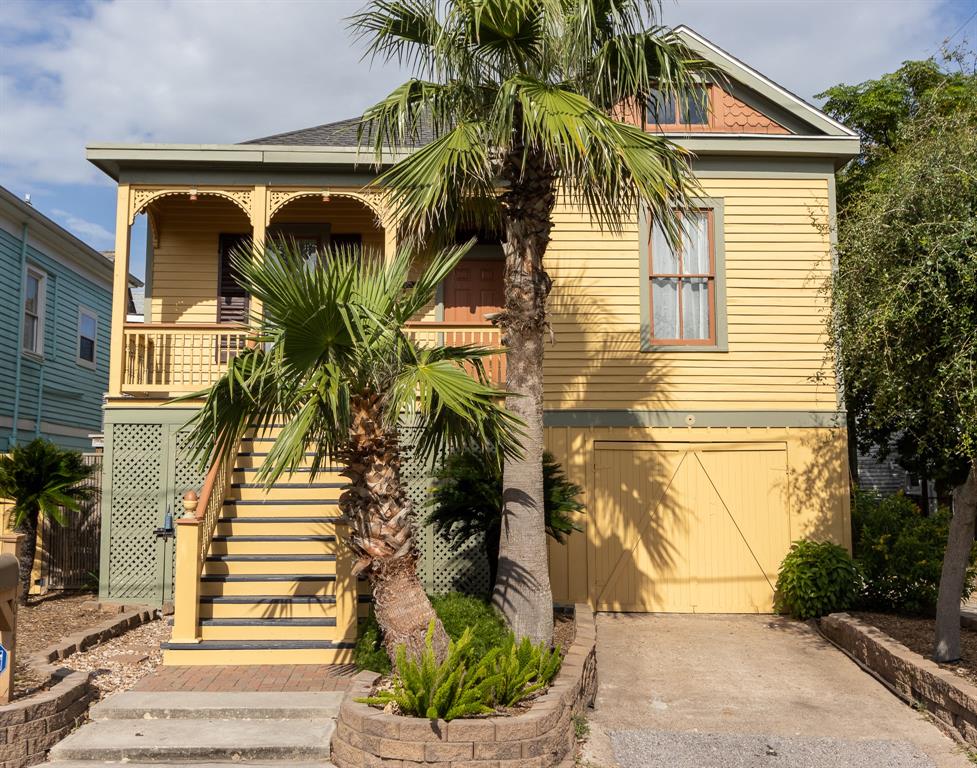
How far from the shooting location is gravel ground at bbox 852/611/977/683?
742 centimetres

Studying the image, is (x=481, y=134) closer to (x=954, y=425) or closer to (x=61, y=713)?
(x=954, y=425)

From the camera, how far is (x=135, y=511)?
409 inches

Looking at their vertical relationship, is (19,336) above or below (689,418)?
above

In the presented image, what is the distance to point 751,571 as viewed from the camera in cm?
1100

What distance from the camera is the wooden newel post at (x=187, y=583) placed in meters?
7.87

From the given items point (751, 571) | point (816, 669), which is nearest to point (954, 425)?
point (816, 669)

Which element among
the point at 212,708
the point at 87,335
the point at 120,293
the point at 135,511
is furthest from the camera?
the point at 87,335

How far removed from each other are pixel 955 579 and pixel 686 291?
17.0 ft

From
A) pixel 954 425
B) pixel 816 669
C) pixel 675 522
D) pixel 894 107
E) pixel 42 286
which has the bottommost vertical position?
pixel 816 669

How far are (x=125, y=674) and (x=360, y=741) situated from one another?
303cm

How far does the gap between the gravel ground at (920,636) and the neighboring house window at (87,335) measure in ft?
56.5

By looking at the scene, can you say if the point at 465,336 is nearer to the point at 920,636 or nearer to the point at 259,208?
the point at 259,208

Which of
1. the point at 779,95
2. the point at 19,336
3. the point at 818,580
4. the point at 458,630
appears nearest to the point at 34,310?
the point at 19,336

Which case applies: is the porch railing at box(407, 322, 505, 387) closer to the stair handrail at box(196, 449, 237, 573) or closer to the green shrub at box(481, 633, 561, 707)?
the stair handrail at box(196, 449, 237, 573)
